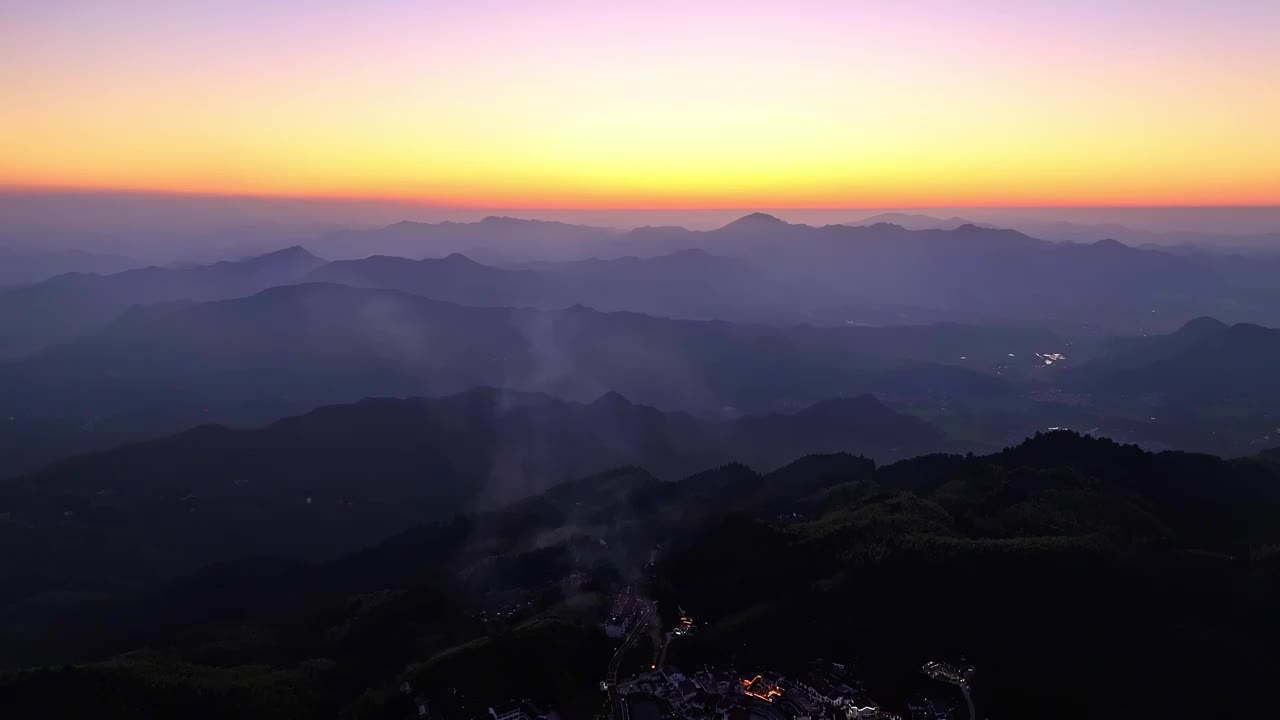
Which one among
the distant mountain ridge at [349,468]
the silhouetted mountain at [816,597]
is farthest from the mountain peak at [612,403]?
the silhouetted mountain at [816,597]

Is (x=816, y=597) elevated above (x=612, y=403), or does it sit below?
above

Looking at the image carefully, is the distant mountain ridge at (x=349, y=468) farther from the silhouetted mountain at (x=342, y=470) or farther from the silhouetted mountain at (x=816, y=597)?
the silhouetted mountain at (x=816, y=597)

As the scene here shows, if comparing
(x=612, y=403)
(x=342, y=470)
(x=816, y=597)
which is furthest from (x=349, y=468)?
(x=816, y=597)

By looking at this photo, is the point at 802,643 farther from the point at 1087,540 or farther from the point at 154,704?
the point at 154,704

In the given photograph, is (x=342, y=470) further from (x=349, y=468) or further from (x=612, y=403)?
(x=612, y=403)

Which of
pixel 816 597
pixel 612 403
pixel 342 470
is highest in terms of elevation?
pixel 816 597

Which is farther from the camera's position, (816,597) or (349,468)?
(349,468)

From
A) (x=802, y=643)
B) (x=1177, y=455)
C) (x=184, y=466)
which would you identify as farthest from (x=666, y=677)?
(x=184, y=466)

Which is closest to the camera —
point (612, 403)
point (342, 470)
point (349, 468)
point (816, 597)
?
point (816, 597)

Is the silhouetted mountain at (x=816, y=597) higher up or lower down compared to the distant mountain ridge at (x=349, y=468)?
higher up

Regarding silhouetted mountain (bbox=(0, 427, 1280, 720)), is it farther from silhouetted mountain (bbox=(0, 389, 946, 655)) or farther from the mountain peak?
the mountain peak

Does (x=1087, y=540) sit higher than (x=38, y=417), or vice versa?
(x=1087, y=540)
